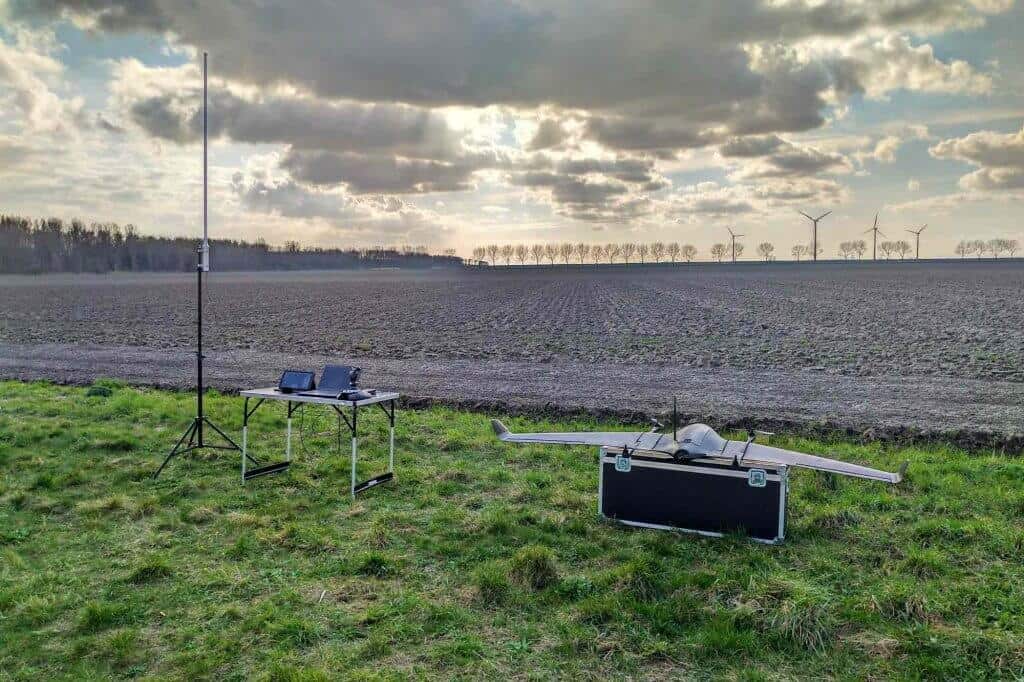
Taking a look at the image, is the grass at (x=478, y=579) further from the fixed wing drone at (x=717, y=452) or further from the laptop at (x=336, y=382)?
the laptop at (x=336, y=382)

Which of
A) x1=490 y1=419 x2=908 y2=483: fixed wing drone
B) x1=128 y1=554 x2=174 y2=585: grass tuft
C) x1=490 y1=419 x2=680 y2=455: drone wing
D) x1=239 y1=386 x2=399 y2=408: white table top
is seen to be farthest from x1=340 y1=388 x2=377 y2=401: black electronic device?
x1=128 y1=554 x2=174 y2=585: grass tuft

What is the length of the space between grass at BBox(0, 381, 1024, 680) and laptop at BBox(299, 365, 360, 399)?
3.48ft

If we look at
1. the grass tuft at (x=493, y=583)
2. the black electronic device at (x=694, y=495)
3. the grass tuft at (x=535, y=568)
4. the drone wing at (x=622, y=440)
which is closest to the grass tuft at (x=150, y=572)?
the grass tuft at (x=493, y=583)

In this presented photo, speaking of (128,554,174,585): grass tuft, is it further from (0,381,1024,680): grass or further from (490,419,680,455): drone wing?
(490,419,680,455): drone wing

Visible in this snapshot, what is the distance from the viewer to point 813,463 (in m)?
6.12

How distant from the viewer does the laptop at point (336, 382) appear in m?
7.39

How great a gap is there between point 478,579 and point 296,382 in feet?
11.3

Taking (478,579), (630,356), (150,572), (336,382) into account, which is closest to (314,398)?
(336,382)

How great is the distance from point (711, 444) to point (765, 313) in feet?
102

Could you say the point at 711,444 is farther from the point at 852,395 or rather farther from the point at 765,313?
the point at 765,313

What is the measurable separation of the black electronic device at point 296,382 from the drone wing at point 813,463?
14.9 ft

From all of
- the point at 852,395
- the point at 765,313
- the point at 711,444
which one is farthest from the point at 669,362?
the point at 765,313

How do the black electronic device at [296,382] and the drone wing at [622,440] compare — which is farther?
the black electronic device at [296,382]

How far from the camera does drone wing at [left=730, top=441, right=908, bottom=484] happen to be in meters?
5.95
